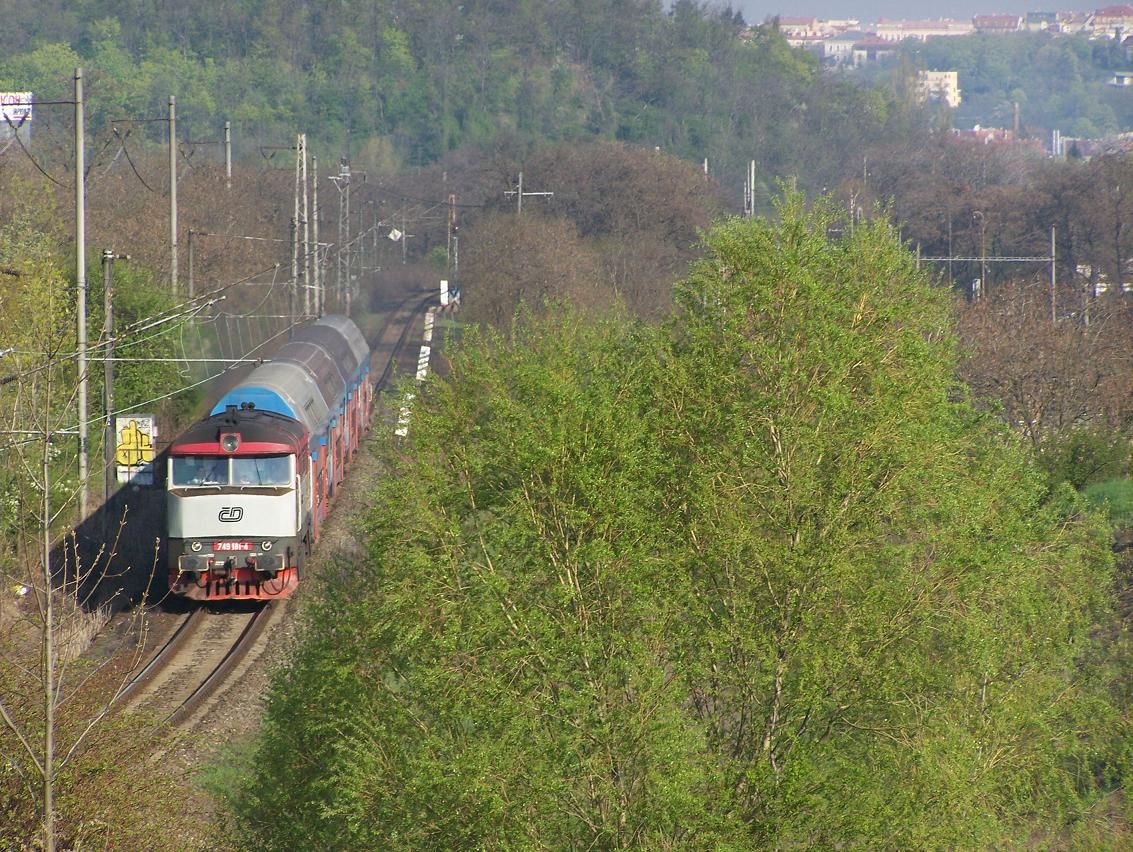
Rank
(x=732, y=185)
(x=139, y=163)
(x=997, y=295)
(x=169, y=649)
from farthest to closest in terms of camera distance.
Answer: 1. (x=732, y=185)
2. (x=139, y=163)
3. (x=997, y=295)
4. (x=169, y=649)

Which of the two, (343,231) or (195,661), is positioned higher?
(343,231)

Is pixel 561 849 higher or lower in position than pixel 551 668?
lower

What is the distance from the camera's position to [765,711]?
51.8 feet

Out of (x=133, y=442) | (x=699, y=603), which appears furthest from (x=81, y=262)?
(x=699, y=603)

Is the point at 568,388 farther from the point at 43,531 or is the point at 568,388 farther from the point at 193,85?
the point at 193,85

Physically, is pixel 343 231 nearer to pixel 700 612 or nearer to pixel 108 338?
pixel 108 338

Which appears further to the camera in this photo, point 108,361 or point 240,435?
point 108,361

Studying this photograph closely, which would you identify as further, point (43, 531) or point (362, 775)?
point (362, 775)

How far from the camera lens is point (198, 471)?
981 inches

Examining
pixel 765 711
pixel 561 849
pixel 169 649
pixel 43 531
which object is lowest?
pixel 169 649

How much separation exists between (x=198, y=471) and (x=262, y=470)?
988 millimetres

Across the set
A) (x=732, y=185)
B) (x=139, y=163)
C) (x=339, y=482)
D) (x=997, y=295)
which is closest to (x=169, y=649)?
(x=339, y=482)

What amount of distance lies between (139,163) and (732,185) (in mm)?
59717

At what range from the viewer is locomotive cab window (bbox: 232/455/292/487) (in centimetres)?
2489
